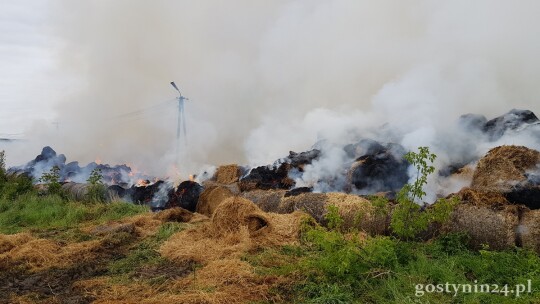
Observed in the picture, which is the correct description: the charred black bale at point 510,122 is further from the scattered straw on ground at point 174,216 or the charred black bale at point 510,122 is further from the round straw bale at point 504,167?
the scattered straw on ground at point 174,216

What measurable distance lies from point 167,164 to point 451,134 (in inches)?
885

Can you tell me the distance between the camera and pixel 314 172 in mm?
12516

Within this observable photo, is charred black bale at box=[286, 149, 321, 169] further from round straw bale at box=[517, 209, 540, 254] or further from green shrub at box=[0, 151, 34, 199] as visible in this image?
green shrub at box=[0, 151, 34, 199]

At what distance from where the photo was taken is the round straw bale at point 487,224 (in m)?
6.16

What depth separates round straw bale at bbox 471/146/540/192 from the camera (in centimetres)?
769

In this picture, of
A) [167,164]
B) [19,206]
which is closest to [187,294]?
[19,206]

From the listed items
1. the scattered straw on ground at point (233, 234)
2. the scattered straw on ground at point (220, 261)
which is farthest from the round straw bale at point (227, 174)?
the scattered straw on ground at point (220, 261)

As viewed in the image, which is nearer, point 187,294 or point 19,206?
point 187,294

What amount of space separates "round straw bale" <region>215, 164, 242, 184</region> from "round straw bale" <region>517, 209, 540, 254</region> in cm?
1074

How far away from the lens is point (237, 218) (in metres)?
7.94

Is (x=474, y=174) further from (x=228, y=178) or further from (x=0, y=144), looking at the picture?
(x=0, y=144)

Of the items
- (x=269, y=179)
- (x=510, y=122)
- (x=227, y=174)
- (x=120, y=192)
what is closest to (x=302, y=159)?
(x=269, y=179)

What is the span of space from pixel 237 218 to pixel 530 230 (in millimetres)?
4894

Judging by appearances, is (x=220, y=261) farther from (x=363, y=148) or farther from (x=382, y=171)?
(x=363, y=148)
